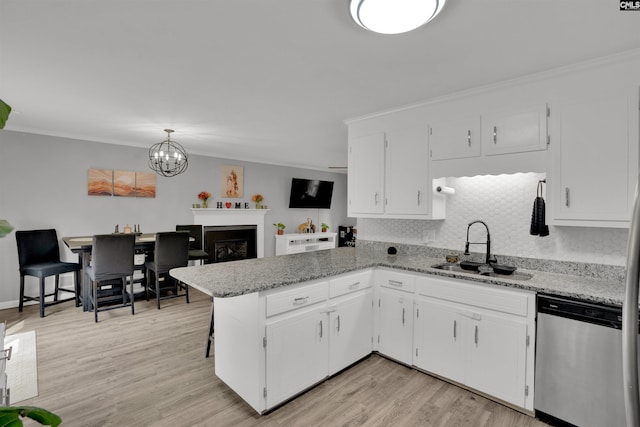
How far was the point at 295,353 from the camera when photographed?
224 centimetres

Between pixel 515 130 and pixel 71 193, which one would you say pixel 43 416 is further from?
pixel 71 193

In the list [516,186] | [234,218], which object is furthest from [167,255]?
[516,186]

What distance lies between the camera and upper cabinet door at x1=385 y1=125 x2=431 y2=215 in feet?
9.74

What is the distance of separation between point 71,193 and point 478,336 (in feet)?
17.9

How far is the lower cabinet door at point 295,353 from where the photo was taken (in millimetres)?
2113

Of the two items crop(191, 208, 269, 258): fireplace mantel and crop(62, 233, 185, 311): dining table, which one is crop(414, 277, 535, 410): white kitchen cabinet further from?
crop(191, 208, 269, 258): fireplace mantel

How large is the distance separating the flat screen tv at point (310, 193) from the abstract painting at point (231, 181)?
4.46ft

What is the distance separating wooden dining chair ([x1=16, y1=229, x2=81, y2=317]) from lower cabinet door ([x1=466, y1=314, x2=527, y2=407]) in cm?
475

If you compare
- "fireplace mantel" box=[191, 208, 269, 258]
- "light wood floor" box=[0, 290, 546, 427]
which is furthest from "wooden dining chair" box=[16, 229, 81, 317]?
"fireplace mantel" box=[191, 208, 269, 258]

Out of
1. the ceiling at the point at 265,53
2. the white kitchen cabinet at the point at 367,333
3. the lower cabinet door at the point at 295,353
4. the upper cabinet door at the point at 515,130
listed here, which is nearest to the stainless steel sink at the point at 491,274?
the white kitchen cabinet at the point at 367,333

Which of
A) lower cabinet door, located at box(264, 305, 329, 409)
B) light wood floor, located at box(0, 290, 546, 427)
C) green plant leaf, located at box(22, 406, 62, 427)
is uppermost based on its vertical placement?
green plant leaf, located at box(22, 406, 62, 427)

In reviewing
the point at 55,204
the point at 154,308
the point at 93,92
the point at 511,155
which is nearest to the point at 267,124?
the point at 93,92

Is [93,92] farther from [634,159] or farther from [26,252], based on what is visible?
[634,159]

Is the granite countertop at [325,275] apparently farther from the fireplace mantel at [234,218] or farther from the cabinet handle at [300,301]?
the fireplace mantel at [234,218]
